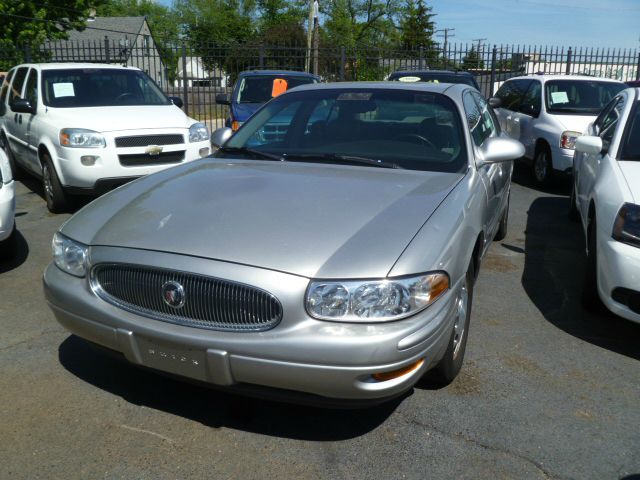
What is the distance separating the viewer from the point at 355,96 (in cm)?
433

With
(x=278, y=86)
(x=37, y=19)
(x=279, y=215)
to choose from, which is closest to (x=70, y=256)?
(x=279, y=215)

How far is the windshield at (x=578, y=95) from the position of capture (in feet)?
31.0

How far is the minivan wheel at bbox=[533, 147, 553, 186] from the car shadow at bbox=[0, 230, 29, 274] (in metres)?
7.01

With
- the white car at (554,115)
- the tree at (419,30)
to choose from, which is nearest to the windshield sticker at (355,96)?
the white car at (554,115)

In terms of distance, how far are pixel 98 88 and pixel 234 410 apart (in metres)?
6.24

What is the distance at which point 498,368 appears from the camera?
3703 millimetres

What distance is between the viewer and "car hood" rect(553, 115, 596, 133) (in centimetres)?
892

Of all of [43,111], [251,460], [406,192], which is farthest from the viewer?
[43,111]

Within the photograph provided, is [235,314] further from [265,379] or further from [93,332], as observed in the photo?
[93,332]

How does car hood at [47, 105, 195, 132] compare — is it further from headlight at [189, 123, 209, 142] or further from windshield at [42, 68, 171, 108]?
windshield at [42, 68, 171, 108]

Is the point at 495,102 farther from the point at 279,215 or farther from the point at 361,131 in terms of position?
the point at 279,215

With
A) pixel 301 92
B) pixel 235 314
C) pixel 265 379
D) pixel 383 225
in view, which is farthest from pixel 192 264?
pixel 301 92

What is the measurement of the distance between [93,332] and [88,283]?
229mm

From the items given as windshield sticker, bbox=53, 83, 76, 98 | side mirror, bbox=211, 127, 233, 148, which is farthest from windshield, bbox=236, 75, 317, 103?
side mirror, bbox=211, 127, 233, 148
